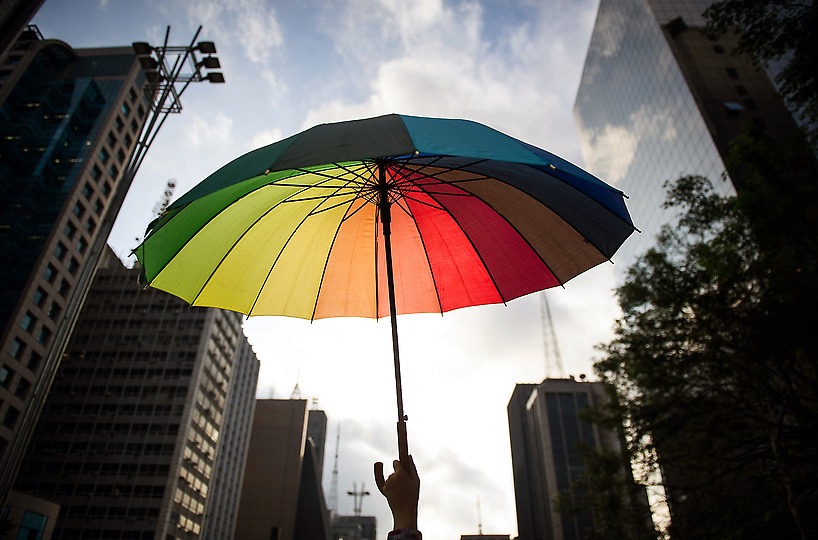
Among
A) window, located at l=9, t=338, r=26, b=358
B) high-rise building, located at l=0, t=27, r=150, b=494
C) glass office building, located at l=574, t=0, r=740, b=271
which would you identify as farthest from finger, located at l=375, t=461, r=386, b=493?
window, located at l=9, t=338, r=26, b=358

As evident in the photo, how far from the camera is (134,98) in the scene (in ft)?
166

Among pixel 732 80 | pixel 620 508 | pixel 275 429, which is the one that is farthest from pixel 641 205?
pixel 275 429

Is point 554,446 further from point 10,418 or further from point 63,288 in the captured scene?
point 10,418

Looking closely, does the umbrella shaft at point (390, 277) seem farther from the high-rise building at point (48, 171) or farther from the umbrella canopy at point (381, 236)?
the high-rise building at point (48, 171)

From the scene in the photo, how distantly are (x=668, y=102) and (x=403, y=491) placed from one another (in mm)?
48291

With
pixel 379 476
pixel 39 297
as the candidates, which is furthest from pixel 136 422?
pixel 379 476

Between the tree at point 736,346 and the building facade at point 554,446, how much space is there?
68.9 meters

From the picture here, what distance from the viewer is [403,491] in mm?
2715

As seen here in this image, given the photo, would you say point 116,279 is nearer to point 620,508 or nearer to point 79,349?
point 79,349

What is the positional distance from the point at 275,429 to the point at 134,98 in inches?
2405

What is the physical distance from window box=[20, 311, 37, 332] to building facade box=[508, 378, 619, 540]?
69795 mm

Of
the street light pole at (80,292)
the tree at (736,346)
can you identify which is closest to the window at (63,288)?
the street light pole at (80,292)

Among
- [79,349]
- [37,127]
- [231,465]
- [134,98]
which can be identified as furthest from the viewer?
[231,465]

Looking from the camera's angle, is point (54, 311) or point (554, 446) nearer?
point (54, 311)
